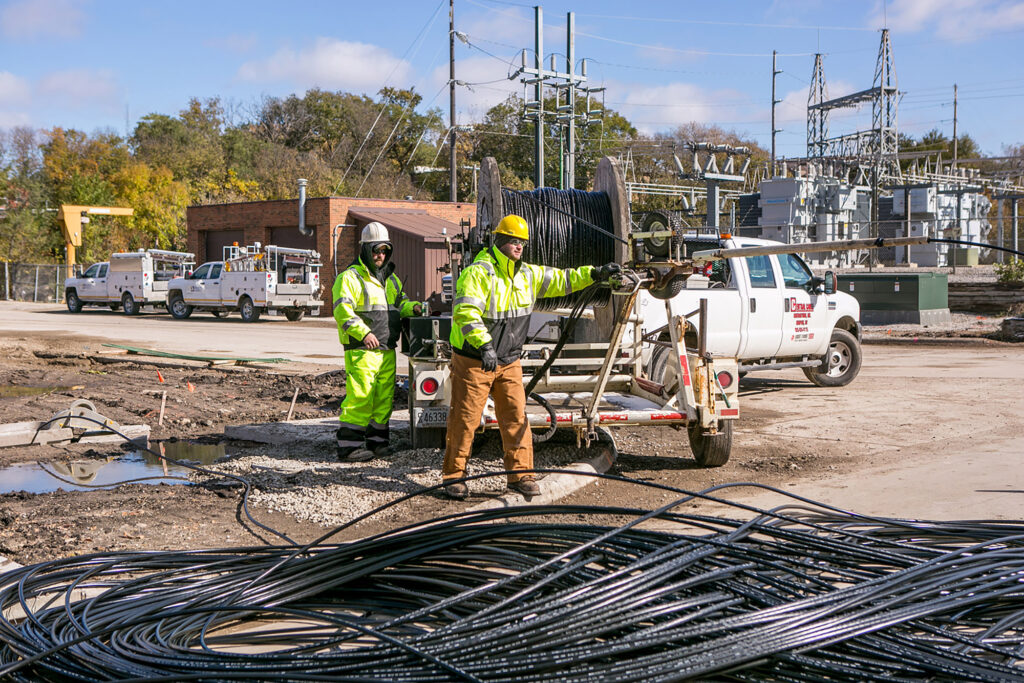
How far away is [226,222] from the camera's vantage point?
3881cm

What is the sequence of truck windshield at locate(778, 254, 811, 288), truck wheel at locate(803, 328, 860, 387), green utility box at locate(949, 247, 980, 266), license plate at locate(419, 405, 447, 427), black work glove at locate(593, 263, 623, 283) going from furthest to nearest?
green utility box at locate(949, 247, 980, 266)
truck wheel at locate(803, 328, 860, 387)
truck windshield at locate(778, 254, 811, 288)
license plate at locate(419, 405, 447, 427)
black work glove at locate(593, 263, 623, 283)

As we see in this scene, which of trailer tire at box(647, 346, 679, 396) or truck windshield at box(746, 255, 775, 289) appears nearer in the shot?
trailer tire at box(647, 346, 679, 396)

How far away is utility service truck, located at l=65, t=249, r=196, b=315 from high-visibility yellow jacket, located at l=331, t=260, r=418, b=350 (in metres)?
27.9

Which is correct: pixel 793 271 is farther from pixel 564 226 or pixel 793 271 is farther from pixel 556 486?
pixel 556 486

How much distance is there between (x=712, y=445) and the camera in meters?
7.99

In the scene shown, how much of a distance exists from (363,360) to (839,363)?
7967mm

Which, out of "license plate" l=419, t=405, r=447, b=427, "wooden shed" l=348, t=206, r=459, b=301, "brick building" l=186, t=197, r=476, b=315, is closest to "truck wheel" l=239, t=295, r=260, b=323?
"brick building" l=186, t=197, r=476, b=315

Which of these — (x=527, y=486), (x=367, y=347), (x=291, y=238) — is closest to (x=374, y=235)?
(x=367, y=347)

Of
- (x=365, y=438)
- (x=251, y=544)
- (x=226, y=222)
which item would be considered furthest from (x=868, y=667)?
(x=226, y=222)

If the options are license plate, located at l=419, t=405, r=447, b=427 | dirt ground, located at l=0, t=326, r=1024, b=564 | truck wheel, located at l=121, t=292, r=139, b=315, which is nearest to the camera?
dirt ground, located at l=0, t=326, r=1024, b=564

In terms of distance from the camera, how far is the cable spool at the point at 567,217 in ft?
28.0

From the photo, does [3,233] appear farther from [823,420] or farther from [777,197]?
[823,420]

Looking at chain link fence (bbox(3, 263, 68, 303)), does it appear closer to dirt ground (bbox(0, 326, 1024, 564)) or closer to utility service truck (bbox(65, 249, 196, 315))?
utility service truck (bbox(65, 249, 196, 315))

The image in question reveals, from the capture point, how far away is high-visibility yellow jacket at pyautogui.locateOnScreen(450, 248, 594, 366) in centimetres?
679
